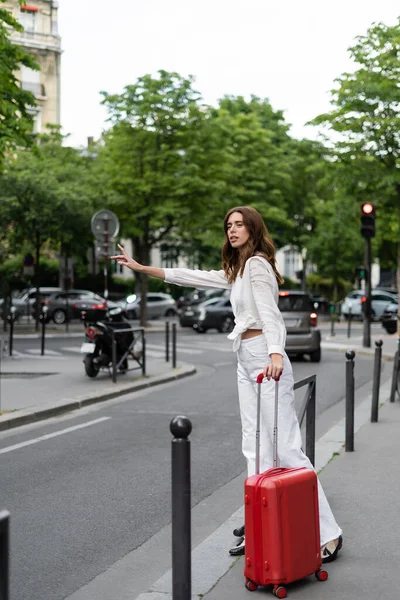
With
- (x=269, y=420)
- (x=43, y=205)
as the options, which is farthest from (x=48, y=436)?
(x=43, y=205)

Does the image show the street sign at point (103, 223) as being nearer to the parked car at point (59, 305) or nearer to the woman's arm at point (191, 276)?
the woman's arm at point (191, 276)

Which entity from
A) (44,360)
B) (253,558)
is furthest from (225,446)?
(44,360)

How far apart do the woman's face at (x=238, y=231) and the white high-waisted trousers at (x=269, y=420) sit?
512 millimetres

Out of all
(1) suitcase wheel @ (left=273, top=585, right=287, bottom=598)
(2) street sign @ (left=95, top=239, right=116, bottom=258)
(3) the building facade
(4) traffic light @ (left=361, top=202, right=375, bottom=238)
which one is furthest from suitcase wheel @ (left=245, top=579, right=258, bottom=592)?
(3) the building facade

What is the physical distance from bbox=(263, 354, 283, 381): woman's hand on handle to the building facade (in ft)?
198

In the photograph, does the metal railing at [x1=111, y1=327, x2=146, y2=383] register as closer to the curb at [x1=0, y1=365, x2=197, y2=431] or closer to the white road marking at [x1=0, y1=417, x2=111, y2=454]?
the curb at [x1=0, y1=365, x2=197, y2=431]

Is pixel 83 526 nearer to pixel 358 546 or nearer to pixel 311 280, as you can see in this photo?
pixel 358 546

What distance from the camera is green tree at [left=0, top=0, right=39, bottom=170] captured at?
53.0 feet

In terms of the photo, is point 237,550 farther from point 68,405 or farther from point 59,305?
point 59,305

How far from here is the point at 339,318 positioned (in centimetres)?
4684

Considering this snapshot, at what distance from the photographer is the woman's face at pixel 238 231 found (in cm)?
483

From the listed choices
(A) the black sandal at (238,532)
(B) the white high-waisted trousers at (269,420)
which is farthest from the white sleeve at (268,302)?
(A) the black sandal at (238,532)

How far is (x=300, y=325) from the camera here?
20.7 m

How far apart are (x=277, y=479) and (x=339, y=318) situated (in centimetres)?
4322
